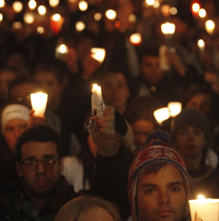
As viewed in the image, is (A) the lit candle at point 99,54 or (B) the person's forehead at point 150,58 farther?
(B) the person's forehead at point 150,58

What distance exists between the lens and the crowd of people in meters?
3.44

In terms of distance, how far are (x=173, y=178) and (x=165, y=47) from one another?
4702mm

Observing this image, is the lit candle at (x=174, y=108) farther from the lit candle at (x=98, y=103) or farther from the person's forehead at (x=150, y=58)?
the lit candle at (x=98, y=103)

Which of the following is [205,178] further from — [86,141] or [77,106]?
[77,106]

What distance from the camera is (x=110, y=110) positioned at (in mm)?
3533

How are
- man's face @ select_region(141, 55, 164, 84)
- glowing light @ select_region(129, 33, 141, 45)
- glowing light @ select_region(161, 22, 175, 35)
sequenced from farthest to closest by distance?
1. glowing light @ select_region(129, 33, 141, 45)
2. glowing light @ select_region(161, 22, 175, 35)
3. man's face @ select_region(141, 55, 164, 84)

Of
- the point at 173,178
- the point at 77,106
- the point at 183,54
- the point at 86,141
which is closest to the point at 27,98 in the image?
the point at 77,106

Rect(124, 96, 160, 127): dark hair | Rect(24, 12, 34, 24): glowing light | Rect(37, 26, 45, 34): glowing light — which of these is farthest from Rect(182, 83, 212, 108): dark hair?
Rect(24, 12, 34, 24): glowing light

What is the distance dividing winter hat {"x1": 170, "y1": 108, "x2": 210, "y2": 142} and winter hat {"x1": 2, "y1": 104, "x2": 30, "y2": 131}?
134 centimetres

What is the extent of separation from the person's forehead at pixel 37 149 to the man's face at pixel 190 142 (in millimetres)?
1280

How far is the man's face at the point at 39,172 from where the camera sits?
3.89 m

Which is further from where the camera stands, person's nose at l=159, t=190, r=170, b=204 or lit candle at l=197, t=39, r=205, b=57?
lit candle at l=197, t=39, r=205, b=57

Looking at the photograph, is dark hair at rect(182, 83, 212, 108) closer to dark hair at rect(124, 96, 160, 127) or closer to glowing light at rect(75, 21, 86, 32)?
dark hair at rect(124, 96, 160, 127)

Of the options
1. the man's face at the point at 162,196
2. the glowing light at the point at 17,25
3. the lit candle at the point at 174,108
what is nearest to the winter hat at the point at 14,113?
the lit candle at the point at 174,108
